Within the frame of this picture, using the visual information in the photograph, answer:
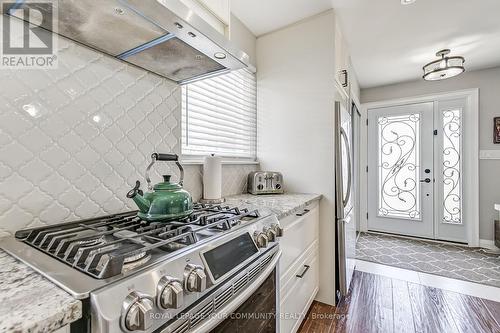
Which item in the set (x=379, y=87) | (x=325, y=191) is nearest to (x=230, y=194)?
(x=325, y=191)

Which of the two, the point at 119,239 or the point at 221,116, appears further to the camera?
the point at 221,116

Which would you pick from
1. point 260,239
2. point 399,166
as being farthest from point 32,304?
point 399,166

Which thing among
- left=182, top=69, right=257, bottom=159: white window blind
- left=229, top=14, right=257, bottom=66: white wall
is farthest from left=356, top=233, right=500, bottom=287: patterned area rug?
left=229, top=14, right=257, bottom=66: white wall

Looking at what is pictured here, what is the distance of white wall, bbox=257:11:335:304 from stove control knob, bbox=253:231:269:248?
1148mm

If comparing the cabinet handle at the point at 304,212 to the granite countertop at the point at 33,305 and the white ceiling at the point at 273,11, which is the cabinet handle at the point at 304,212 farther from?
the white ceiling at the point at 273,11

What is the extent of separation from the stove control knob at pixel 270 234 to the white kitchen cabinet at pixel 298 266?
0.23m

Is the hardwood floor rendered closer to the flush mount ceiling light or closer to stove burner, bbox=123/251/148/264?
stove burner, bbox=123/251/148/264

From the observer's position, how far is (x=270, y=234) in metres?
1.02

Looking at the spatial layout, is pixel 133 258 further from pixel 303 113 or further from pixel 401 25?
pixel 401 25

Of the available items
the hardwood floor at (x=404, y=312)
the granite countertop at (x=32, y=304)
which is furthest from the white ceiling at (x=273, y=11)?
the hardwood floor at (x=404, y=312)

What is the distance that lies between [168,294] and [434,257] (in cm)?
353

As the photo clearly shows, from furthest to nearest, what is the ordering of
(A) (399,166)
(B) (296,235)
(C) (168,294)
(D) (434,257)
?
1. (A) (399,166)
2. (D) (434,257)
3. (B) (296,235)
4. (C) (168,294)

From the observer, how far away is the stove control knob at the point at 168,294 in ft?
1.73

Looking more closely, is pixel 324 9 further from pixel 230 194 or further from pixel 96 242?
pixel 96 242
